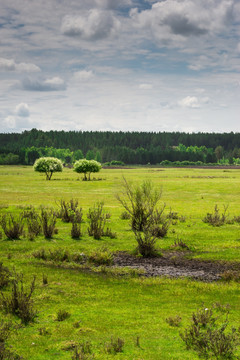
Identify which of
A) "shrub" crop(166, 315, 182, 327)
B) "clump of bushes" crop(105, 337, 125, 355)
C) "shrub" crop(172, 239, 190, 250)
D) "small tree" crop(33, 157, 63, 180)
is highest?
"small tree" crop(33, 157, 63, 180)

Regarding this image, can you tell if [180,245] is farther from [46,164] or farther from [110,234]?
[46,164]

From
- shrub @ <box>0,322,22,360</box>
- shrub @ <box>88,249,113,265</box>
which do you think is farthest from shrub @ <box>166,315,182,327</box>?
shrub @ <box>88,249,113,265</box>

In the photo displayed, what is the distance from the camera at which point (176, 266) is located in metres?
17.1

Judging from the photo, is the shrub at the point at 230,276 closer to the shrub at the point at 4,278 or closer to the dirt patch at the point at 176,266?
the dirt patch at the point at 176,266

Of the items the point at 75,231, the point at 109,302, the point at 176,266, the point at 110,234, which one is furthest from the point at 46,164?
the point at 109,302

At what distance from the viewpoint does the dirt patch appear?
15797mm

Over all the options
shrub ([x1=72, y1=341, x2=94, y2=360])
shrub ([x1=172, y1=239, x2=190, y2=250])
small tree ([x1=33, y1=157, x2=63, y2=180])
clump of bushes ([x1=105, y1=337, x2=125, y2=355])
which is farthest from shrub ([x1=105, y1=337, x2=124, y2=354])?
small tree ([x1=33, y1=157, x2=63, y2=180])

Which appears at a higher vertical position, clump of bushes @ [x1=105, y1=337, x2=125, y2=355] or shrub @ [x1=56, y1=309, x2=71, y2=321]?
clump of bushes @ [x1=105, y1=337, x2=125, y2=355]

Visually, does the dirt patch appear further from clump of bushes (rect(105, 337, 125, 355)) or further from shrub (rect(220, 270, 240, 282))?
clump of bushes (rect(105, 337, 125, 355))

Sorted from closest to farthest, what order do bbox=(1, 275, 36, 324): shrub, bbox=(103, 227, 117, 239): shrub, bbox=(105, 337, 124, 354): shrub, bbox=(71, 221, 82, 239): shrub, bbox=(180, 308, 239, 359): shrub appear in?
1. bbox=(180, 308, 239, 359): shrub
2. bbox=(105, 337, 124, 354): shrub
3. bbox=(1, 275, 36, 324): shrub
4. bbox=(71, 221, 82, 239): shrub
5. bbox=(103, 227, 117, 239): shrub

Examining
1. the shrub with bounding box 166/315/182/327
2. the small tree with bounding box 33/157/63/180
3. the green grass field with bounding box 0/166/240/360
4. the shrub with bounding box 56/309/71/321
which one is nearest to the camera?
the green grass field with bounding box 0/166/240/360

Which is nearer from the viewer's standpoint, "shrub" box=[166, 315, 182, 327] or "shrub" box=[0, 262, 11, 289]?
"shrub" box=[166, 315, 182, 327]

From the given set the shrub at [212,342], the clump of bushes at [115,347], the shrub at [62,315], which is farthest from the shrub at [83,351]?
the shrub at [212,342]

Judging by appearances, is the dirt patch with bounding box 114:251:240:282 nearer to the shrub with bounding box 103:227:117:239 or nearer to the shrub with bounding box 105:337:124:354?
the shrub with bounding box 103:227:117:239
